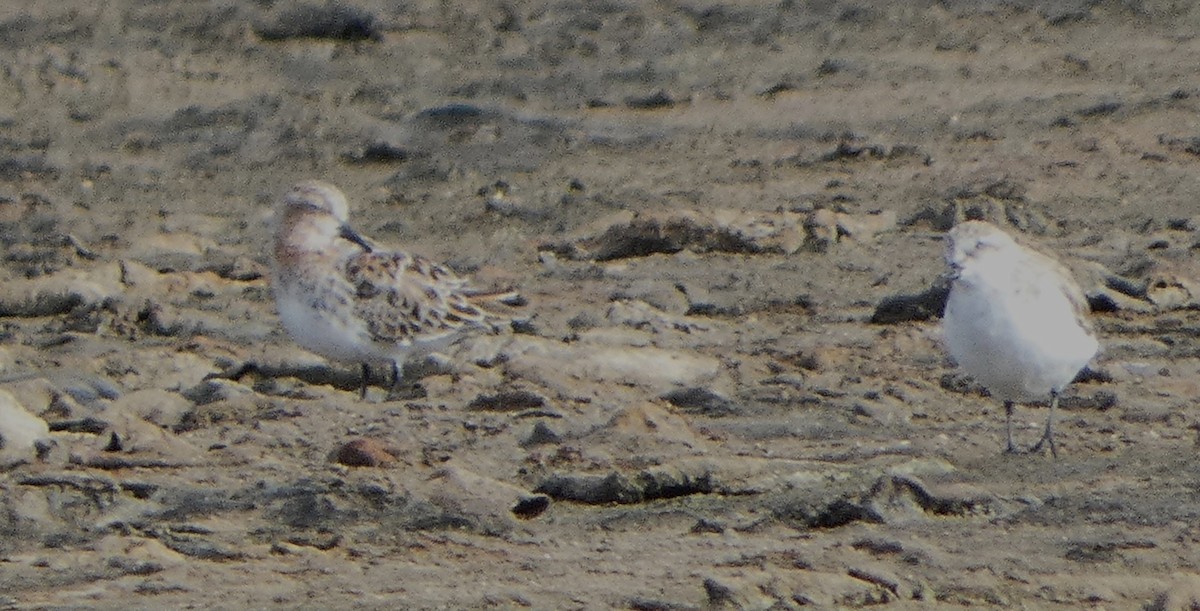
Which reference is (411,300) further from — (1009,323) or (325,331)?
(1009,323)

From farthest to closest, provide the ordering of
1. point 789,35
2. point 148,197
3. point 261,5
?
point 261,5 → point 789,35 → point 148,197

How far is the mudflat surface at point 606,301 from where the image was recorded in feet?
21.5

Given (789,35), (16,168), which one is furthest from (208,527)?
(789,35)

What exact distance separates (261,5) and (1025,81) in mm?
6508

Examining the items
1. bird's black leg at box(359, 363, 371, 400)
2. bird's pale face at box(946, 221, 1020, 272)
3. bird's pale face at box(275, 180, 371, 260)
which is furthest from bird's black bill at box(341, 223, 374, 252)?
bird's pale face at box(946, 221, 1020, 272)

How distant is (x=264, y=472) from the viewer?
7777 mm

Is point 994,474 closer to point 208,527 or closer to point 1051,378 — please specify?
point 1051,378

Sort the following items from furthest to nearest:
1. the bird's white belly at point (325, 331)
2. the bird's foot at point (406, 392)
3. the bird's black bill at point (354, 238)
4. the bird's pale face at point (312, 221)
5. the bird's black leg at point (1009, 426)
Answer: the bird's black bill at point (354, 238) < the bird's pale face at point (312, 221) < the bird's white belly at point (325, 331) < the bird's foot at point (406, 392) < the bird's black leg at point (1009, 426)

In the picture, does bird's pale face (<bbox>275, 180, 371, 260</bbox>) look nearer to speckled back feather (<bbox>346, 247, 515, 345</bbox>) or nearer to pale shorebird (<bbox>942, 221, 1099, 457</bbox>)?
speckled back feather (<bbox>346, 247, 515, 345</bbox>)

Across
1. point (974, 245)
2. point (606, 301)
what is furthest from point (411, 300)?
point (974, 245)

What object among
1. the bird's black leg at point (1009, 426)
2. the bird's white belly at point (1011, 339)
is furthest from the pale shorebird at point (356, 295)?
the bird's white belly at point (1011, 339)

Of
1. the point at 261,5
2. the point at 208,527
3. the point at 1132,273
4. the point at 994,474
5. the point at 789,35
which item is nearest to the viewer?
the point at 208,527

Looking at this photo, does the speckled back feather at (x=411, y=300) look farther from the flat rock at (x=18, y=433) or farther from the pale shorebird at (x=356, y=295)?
the flat rock at (x=18, y=433)

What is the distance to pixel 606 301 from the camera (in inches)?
432
